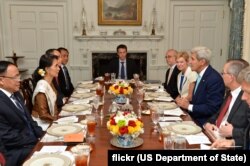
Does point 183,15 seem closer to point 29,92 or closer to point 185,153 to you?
point 29,92

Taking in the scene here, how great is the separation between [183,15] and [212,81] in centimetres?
391

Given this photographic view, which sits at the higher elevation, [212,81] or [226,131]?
[212,81]

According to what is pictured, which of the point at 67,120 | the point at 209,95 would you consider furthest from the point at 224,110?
the point at 67,120

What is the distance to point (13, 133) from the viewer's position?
2.49 metres

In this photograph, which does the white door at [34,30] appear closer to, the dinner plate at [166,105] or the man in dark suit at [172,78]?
the man in dark suit at [172,78]

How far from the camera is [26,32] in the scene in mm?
6781

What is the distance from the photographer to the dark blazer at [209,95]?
3244 mm

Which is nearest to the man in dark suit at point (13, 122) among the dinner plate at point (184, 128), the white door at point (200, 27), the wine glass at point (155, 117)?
the wine glass at point (155, 117)

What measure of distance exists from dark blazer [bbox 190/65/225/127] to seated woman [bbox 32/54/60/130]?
5.13ft

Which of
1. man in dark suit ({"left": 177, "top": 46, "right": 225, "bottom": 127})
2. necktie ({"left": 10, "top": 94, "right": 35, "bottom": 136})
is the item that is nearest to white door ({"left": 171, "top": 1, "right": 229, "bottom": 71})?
man in dark suit ({"left": 177, "top": 46, "right": 225, "bottom": 127})

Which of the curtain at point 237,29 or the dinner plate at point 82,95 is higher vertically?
the curtain at point 237,29

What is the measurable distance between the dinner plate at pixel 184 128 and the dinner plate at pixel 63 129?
0.75 metres

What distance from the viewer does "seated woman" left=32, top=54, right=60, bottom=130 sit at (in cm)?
302

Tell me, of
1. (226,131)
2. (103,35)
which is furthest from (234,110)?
(103,35)
